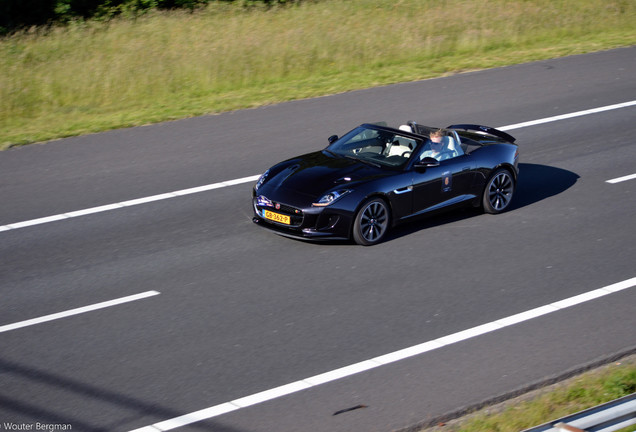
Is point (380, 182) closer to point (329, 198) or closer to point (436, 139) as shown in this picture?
point (329, 198)

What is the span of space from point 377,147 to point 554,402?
5507 mm

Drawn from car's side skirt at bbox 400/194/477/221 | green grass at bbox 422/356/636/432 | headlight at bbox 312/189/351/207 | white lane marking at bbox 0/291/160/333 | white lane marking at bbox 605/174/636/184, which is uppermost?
headlight at bbox 312/189/351/207

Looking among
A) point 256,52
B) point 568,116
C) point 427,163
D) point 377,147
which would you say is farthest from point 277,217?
point 256,52

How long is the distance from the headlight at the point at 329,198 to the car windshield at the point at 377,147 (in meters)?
1.00

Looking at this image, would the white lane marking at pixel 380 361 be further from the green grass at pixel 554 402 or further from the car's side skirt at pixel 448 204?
the car's side skirt at pixel 448 204

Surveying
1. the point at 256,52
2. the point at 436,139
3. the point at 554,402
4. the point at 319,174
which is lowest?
the point at 554,402

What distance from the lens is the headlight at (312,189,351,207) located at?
10477 mm

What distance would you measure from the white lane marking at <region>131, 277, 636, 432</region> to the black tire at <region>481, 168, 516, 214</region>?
2787mm

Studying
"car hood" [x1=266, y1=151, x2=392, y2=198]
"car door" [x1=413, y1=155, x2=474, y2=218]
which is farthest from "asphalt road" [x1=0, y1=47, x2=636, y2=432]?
"car hood" [x1=266, y1=151, x2=392, y2=198]

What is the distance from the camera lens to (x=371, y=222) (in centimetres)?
1085

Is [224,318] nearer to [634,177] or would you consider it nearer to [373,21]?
[634,177]

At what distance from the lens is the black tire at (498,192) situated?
39.9 ft

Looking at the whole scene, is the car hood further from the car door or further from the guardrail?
the guardrail

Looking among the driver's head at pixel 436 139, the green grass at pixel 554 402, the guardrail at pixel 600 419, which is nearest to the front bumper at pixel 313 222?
the driver's head at pixel 436 139
